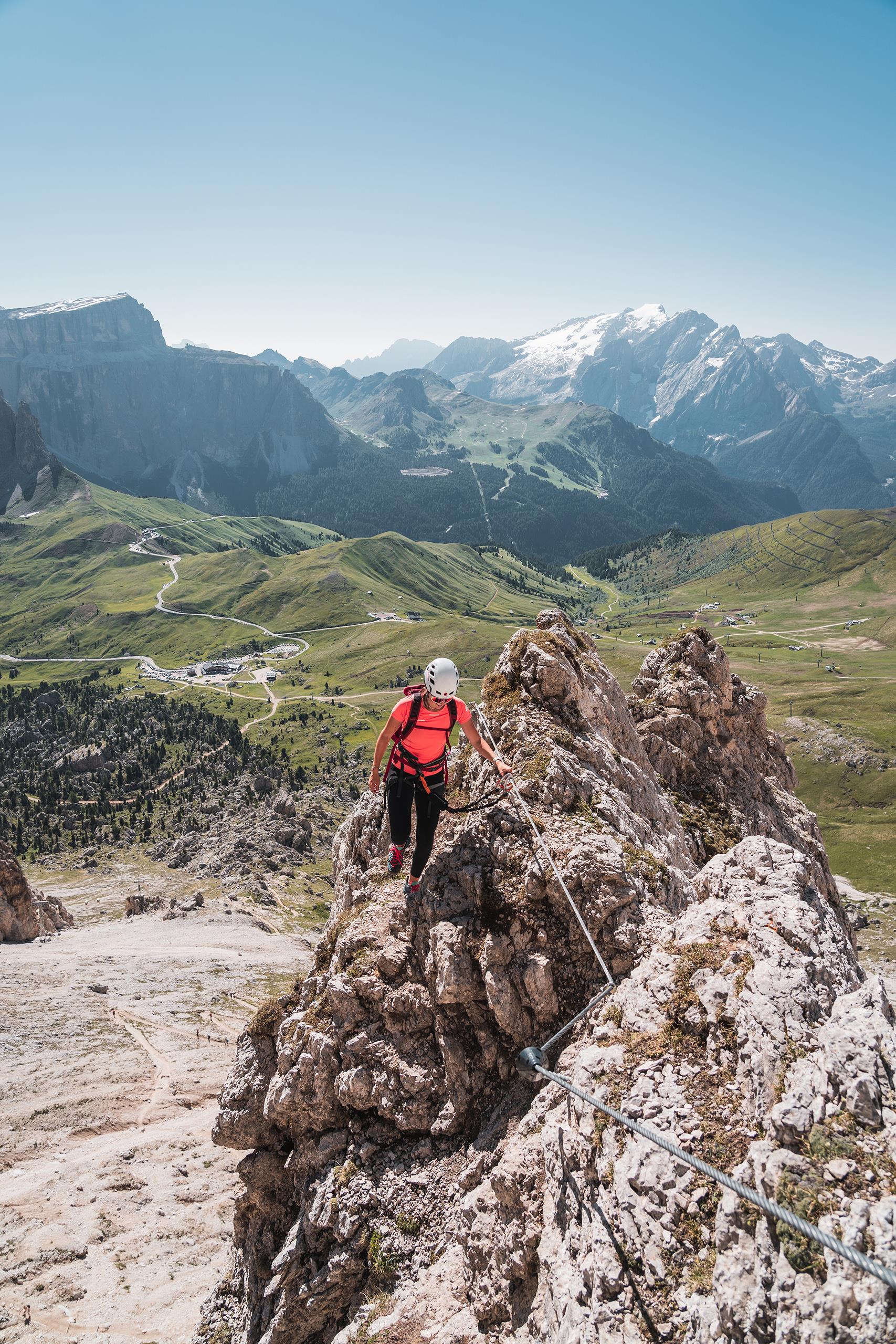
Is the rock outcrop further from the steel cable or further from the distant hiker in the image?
the steel cable

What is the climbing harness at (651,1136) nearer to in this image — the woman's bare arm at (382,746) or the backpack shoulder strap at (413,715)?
the backpack shoulder strap at (413,715)

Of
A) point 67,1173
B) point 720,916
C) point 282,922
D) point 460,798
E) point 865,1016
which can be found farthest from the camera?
point 282,922

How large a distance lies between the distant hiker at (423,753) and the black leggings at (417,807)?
0.5 inches

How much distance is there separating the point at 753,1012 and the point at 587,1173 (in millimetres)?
3193

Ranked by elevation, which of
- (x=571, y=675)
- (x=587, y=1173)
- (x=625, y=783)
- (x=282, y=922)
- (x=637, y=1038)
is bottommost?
(x=282, y=922)

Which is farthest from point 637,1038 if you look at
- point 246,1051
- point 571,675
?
point 246,1051

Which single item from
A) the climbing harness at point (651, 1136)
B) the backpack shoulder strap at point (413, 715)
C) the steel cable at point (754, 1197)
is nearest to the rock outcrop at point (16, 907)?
the backpack shoulder strap at point (413, 715)

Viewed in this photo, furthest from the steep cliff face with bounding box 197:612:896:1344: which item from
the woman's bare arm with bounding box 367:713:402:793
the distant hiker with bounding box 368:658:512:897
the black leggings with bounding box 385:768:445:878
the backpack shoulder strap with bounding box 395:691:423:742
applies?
the backpack shoulder strap with bounding box 395:691:423:742

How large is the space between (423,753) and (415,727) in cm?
67

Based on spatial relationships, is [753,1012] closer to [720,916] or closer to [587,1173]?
[720,916]

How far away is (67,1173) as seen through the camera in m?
37.4

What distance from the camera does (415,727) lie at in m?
14.9

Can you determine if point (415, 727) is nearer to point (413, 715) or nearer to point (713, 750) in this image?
point (413, 715)

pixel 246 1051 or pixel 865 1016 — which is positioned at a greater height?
pixel 865 1016
